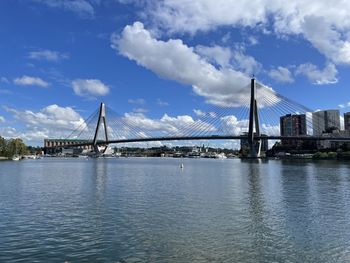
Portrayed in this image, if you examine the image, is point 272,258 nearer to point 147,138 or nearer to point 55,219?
point 55,219

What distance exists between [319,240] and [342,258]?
8.82 ft

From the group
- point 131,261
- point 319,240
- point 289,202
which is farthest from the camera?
point 289,202

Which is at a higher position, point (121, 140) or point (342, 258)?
point (121, 140)

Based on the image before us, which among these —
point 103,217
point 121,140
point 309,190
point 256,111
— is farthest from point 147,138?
point 103,217

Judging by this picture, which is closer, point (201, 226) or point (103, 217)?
point (201, 226)

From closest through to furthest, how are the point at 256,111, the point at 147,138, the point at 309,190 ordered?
the point at 309,190 → the point at 256,111 → the point at 147,138

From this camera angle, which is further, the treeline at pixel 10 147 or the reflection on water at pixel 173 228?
the treeline at pixel 10 147

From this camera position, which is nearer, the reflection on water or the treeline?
the reflection on water

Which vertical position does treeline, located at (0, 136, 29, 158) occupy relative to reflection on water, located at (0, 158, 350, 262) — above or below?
above

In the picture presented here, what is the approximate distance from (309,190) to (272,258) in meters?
25.2

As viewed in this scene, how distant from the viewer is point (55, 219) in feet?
72.9

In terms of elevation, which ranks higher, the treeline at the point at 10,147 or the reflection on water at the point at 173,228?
the treeline at the point at 10,147

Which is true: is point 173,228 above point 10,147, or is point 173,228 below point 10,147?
below

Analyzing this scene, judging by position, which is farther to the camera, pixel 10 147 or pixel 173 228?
pixel 10 147
